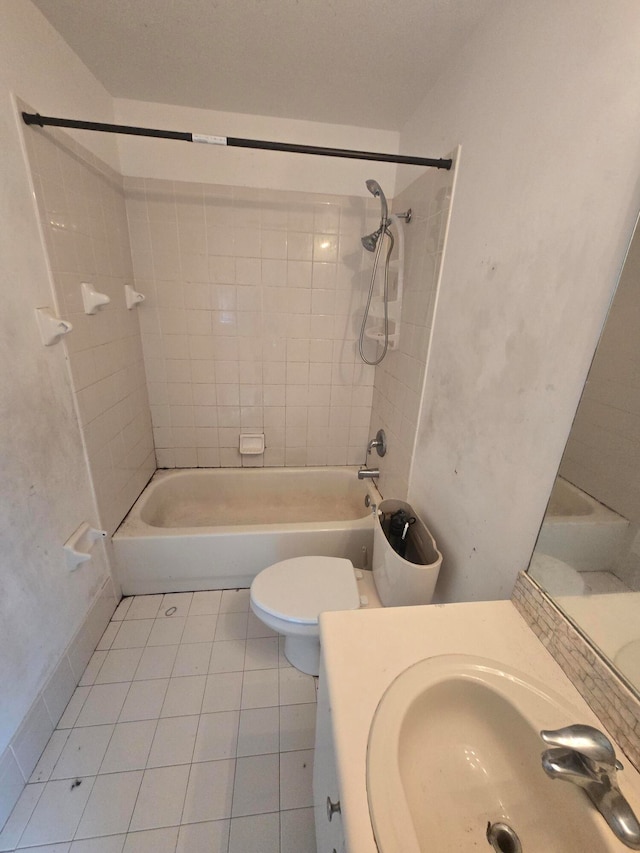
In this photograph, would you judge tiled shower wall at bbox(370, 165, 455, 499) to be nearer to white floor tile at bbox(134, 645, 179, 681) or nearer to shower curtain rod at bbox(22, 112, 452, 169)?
shower curtain rod at bbox(22, 112, 452, 169)

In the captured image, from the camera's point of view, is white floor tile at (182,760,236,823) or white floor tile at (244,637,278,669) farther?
Answer: white floor tile at (244,637,278,669)

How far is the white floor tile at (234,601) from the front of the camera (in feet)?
5.80

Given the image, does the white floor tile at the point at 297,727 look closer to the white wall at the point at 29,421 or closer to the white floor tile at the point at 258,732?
the white floor tile at the point at 258,732

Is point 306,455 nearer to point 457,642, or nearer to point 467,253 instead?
point 467,253

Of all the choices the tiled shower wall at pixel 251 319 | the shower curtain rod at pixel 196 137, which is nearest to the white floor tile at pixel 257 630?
the tiled shower wall at pixel 251 319

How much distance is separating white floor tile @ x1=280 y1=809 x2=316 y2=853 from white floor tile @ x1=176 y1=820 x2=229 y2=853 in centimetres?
17

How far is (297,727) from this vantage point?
4.24 feet

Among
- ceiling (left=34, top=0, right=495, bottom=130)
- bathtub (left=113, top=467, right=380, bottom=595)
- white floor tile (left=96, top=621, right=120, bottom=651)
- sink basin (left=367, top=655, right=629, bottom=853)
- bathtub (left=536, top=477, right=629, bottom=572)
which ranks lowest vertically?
white floor tile (left=96, top=621, right=120, bottom=651)

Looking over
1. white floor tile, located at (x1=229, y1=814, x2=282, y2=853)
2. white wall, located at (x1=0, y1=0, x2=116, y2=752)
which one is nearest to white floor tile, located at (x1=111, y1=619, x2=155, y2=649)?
white wall, located at (x1=0, y1=0, x2=116, y2=752)

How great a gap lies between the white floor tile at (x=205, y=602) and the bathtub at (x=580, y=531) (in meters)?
1.55

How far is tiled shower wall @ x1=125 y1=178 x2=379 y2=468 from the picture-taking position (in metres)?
1.93

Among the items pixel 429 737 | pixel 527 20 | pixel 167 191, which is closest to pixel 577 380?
pixel 429 737

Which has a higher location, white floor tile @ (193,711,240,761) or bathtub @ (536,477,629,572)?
bathtub @ (536,477,629,572)

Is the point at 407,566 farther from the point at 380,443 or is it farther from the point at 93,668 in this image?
the point at 93,668
